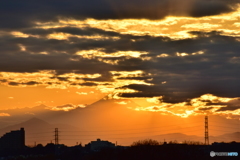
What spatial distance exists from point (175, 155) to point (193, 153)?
302 inches

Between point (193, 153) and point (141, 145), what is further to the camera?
point (141, 145)

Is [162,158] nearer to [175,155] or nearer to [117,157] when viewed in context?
[175,155]

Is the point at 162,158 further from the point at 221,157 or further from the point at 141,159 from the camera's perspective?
the point at 221,157

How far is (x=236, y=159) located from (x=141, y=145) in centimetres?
3115

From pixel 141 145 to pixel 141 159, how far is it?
1802cm

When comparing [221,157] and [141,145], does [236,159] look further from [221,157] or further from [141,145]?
[141,145]

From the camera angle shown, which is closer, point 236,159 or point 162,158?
point 162,158

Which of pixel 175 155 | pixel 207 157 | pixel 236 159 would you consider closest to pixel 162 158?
pixel 175 155

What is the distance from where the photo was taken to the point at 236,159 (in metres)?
188

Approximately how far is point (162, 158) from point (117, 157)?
19072 millimetres

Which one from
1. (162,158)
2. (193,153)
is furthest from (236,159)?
(162,158)

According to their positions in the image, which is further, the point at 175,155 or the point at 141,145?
the point at 141,145

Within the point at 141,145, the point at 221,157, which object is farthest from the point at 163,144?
the point at 221,157

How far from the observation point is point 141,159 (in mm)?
174250
